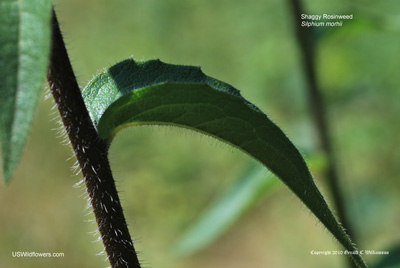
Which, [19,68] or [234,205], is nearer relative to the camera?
[19,68]

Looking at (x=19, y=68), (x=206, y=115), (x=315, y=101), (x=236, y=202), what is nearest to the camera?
(x=19, y=68)

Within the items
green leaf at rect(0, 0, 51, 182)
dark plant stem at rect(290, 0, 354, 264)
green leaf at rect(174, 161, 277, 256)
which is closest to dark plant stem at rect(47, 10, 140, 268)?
green leaf at rect(0, 0, 51, 182)

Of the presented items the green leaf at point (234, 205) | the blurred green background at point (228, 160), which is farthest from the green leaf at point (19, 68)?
the blurred green background at point (228, 160)

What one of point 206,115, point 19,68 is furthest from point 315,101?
point 19,68

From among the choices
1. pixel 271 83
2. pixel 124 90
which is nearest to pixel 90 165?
pixel 124 90

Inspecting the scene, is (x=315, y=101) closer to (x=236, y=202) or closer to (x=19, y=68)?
(x=236, y=202)

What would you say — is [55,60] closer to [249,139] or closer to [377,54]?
[249,139]

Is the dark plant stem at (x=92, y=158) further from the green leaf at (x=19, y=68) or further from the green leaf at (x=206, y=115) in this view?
the green leaf at (x=19, y=68)

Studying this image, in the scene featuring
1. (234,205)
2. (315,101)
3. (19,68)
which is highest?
(315,101)
